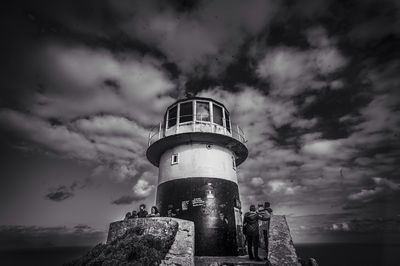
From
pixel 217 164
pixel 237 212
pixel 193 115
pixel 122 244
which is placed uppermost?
pixel 193 115

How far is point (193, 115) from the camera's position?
1391 cm

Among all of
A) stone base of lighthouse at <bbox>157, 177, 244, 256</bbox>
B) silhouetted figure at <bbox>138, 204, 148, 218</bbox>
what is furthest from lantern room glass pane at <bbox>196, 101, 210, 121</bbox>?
silhouetted figure at <bbox>138, 204, 148, 218</bbox>

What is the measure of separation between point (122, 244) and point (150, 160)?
319 inches

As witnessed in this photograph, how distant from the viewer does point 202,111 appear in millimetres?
14344

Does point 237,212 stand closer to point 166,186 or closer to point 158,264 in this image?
point 166,186

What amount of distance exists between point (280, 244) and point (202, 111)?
8.97 meters

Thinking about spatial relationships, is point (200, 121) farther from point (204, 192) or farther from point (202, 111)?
point (204, 192)

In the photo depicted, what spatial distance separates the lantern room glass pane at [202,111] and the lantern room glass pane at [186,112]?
45 cm

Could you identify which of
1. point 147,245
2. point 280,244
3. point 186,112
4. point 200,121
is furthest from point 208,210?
point 186,112

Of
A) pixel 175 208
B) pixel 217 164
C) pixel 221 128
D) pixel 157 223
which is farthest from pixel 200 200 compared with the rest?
pixel 221 128

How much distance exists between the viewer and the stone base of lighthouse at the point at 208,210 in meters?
11.4

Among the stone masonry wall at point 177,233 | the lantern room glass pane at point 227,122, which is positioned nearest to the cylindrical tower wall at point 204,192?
the lantern room glass pane at point 227,122

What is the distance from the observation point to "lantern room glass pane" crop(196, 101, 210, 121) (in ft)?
46.1

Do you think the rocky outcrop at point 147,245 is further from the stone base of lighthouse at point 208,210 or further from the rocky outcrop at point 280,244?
the rocky outcrop at point 280,244
